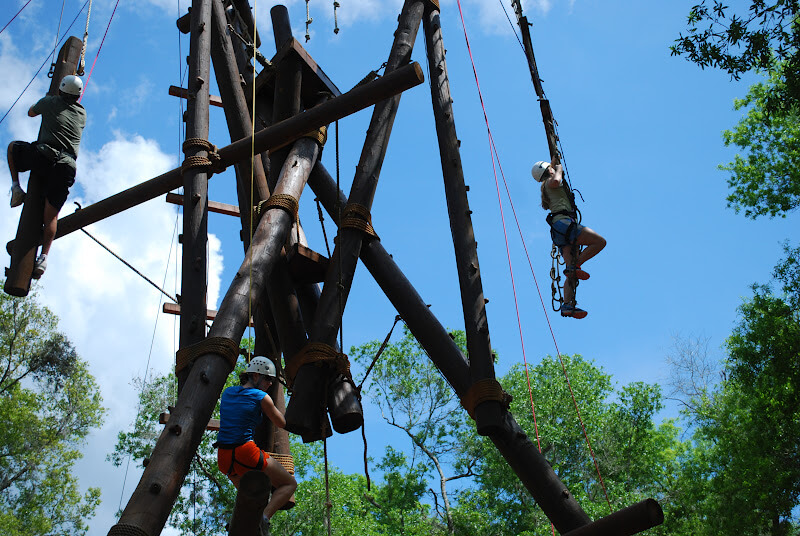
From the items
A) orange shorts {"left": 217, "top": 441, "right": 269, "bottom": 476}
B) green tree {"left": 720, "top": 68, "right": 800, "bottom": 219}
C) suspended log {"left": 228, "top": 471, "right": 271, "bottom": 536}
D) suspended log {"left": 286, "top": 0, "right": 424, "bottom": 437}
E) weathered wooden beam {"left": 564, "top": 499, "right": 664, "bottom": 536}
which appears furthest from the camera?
green tree {"left": 720, "top": 68, "right": 800, "bottom": 219}

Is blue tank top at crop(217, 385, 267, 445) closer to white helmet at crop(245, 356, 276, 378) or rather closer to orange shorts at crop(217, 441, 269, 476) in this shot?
orange shorts at crop(217, 441, 269, 476)

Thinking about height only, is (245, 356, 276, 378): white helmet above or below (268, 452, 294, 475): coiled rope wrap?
above

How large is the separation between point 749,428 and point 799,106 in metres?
5.75

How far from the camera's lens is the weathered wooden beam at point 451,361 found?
175 inches

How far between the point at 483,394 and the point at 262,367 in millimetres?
1315

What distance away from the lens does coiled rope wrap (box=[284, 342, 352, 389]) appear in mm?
4914

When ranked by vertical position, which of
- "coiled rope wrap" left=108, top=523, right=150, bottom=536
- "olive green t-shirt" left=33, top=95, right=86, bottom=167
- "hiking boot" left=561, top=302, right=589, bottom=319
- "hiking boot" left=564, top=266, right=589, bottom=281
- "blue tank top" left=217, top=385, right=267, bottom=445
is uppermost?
"olive green t-shirt" left=33, top=95, right=86, bottom=167

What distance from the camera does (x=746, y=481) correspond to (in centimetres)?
1195

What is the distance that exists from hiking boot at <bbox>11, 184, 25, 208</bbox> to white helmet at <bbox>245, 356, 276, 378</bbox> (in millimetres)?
2329

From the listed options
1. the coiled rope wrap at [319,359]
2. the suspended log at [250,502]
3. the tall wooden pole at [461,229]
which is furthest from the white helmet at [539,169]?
the suspended log at [250,502]

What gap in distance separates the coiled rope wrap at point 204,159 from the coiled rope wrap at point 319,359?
1.33 meters

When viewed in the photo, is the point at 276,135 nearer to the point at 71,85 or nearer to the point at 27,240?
the point at 71,85

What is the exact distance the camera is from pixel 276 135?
5.37 m

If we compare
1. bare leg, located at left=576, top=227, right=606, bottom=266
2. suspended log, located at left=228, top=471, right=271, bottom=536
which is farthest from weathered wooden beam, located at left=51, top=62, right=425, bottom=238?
suspended log, located at left=228, top=471, right=271, bottom=536
